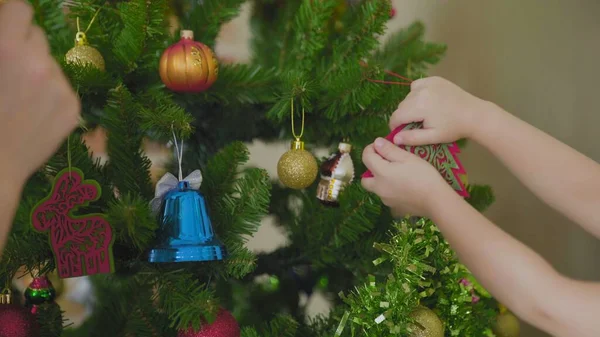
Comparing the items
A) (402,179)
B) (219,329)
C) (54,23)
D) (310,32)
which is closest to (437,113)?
(402,179)

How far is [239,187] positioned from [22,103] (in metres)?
Result: 0.23

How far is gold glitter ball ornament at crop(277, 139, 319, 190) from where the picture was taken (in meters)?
0.60

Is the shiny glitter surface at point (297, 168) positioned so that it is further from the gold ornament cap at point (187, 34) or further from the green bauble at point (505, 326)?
the green bauble at point (505, 326)

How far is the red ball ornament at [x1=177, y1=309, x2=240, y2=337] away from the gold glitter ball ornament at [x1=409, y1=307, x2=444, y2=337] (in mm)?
176

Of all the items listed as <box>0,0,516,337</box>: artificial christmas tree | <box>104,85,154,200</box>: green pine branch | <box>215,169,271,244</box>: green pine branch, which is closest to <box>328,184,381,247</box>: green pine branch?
<box>0,0,516,337</box>: artificial christmas tree

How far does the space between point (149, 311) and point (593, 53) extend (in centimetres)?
74

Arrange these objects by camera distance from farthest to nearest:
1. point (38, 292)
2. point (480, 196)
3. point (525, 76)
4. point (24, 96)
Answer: point (525, 76) < point (480, 196) < point (38, 292) < point (24, 96)

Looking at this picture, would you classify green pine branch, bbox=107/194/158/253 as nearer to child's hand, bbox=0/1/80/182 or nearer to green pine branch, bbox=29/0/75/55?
child's hand, bbox=0/1/80/182

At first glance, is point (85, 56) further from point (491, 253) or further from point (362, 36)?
point (491, 253)

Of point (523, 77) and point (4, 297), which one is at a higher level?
point (523, 77)

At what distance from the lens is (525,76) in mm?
912

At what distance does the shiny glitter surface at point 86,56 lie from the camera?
1.74 ft

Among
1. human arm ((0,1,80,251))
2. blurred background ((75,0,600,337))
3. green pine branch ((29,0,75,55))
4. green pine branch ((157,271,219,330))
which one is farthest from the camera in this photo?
blurred background ((75,0,600,337))

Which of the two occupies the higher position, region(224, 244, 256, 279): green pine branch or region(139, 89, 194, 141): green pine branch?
region(139, 89, 194, 141): green pine branch
